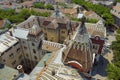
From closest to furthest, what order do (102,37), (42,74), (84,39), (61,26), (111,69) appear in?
(84,39) < (42,74) < (111,69) < (102,37) < (61,26)

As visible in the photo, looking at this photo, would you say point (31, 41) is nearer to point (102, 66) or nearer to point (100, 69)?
point (100, 69)

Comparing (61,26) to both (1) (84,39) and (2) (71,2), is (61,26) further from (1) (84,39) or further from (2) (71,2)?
(2) (71,2)

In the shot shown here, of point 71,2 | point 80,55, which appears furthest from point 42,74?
point 71,2

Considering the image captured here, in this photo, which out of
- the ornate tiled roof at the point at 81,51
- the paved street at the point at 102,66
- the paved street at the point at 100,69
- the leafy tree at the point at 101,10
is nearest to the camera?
the ornate tiled roof at the point at 81,51

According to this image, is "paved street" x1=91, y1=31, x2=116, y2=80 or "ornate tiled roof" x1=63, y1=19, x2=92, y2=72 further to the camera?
"paved street" x1=91, y1=31, x2=116, y2=80

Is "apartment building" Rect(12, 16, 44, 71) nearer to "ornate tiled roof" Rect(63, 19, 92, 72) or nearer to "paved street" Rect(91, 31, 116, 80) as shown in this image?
"ornate tiled roof" Rect(63, 19, 92, 72)

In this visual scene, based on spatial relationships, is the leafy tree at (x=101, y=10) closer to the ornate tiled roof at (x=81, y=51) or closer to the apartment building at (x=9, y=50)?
the apartment building at (x=9, y=50)

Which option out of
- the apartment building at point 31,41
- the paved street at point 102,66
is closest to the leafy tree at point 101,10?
the paved street at point 102,66

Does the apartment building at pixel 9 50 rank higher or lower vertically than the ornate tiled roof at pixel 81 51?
lower

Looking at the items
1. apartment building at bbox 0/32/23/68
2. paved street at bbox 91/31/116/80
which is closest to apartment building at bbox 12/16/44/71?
apartment building at bbox 0/32/23/68

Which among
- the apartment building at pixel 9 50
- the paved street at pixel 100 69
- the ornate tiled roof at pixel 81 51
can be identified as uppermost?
the ornate tiled roof at pixel 81 51

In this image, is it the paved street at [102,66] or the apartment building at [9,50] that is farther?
the paved street at [102,66]
